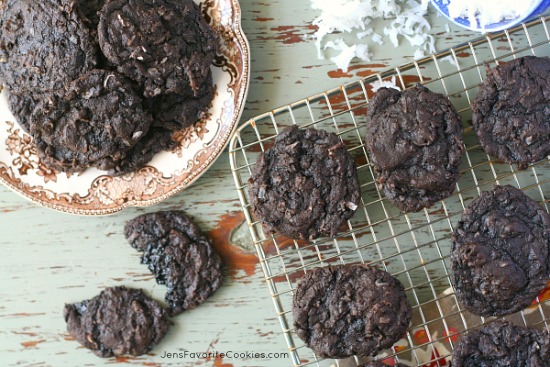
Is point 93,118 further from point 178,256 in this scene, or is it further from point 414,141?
point 414,141

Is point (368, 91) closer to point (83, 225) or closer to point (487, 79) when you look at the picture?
point (487, 79)

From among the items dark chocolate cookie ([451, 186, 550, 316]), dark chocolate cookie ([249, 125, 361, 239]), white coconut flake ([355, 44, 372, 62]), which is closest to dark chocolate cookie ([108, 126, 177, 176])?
dark chocolate cookie ([249, 125, 361, 239])

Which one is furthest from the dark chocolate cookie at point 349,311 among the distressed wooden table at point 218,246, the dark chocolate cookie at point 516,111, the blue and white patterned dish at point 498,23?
the blue and white patterned dish at point 498,23

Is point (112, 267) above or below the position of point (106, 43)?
below

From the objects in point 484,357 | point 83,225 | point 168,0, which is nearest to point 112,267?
point 83,225

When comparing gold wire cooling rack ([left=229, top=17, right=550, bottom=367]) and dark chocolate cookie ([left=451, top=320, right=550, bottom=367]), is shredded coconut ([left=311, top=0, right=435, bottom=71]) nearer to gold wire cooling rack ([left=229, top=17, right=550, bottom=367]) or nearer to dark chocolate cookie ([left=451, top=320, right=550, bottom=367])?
gold wire cooling rack ([left=229, top=17, right=550, bottom=367])

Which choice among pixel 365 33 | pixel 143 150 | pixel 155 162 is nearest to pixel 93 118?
pixel 143 150
